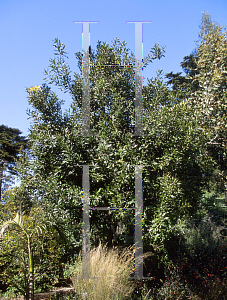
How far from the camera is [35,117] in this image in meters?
5.53

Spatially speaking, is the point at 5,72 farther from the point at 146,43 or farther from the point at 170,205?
the point at 170,205

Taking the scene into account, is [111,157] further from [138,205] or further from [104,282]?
[104,282]

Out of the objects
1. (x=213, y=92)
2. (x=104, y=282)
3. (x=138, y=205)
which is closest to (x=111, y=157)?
(x=138, y=205)

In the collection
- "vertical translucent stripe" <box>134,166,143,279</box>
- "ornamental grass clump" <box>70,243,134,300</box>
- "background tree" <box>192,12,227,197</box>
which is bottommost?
"ornamental grass clump" <box>70,243,134,300</box>

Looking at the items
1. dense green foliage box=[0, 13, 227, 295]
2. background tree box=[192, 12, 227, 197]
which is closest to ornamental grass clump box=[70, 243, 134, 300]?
dense green foliage box=[0, 13, 227, 295]

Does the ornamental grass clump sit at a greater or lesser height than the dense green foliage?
lesser

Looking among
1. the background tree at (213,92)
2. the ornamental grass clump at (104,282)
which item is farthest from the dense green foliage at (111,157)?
the ornamental grass clump at (104,282)

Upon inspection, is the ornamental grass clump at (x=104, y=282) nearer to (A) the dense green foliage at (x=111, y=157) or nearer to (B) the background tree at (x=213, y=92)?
(A) the dense green foliage at (x=111, y=157)

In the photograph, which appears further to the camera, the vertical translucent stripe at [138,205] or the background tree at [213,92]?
the background tree at [213,92]

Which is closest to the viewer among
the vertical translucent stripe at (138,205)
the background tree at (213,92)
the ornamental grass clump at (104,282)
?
the ornamental grass clump at (104,282)

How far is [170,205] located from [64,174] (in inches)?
86.8

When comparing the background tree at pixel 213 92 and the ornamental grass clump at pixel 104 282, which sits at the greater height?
the background tree at pixel 213 92

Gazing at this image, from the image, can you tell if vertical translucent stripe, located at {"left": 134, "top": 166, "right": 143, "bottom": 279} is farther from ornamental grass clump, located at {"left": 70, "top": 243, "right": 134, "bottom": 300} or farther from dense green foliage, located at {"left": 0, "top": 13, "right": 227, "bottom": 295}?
ornamental grass clump, located at {"left": 70, "top": 243, "right": 134, "bottom": 300}

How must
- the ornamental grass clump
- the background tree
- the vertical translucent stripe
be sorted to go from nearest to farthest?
the ornamental grass clump → the vertical translucent stripe → the background tree
